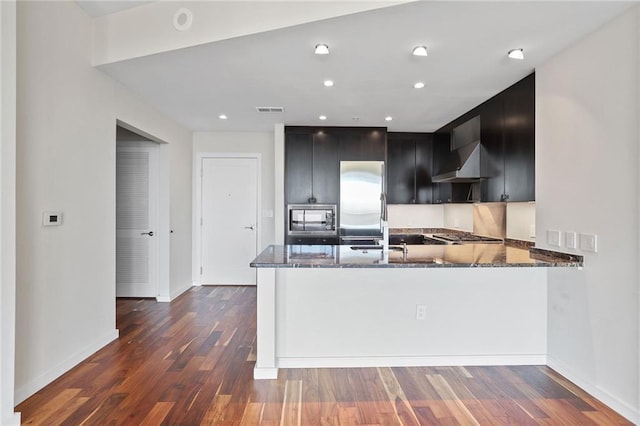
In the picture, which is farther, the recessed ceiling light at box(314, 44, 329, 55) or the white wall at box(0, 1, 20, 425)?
the recessed ceiling light at box(314, 44, 329, 55)

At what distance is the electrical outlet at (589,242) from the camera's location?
237cm

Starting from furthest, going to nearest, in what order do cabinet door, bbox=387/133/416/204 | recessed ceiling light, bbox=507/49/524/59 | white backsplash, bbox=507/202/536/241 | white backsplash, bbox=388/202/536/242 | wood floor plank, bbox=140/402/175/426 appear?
cabinet door, bbox=387/133/416/204
white backsplash, bbox=388/202/536/242
white backsplash, bbox=507/202/536/241
recessed ceiling light, bbox=507/49/524/59
wood floor plank, bbox=140/402/175/426

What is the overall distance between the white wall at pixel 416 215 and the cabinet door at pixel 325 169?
1243mm

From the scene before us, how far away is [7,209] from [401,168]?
4660mm

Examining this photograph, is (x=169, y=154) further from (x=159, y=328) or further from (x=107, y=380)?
(x=107, y=380)

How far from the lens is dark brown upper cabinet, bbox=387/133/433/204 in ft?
18.1

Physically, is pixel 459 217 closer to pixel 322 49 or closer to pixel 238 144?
pixel 238 144

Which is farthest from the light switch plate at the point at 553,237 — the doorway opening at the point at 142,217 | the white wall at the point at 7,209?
the doorway opening at the point at 142,217

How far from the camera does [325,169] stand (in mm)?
5117

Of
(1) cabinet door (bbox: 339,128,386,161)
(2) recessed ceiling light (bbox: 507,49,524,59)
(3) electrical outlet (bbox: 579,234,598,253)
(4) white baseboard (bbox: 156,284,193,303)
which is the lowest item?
(4) white baseboard (bbox: 156,284,193,303)

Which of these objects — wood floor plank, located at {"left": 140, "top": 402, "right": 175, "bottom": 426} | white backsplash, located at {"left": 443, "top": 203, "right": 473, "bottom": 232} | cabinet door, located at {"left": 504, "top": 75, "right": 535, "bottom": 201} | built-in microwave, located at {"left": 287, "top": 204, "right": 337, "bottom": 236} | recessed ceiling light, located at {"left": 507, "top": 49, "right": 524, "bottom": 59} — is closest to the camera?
wood floor plank, located at {"left": 140, "top": 402, "right": 175, "bottom": 426}

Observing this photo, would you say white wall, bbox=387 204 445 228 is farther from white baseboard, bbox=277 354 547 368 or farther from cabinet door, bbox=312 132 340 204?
white baseboard, bbox=277 354 547 368

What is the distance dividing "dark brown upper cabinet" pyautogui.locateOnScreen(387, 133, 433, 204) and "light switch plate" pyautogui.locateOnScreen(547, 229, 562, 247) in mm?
2731

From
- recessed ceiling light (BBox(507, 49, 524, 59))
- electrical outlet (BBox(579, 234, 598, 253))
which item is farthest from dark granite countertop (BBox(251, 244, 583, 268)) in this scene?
recessed ceiling light (BBox(507, 49, 524, 59))
